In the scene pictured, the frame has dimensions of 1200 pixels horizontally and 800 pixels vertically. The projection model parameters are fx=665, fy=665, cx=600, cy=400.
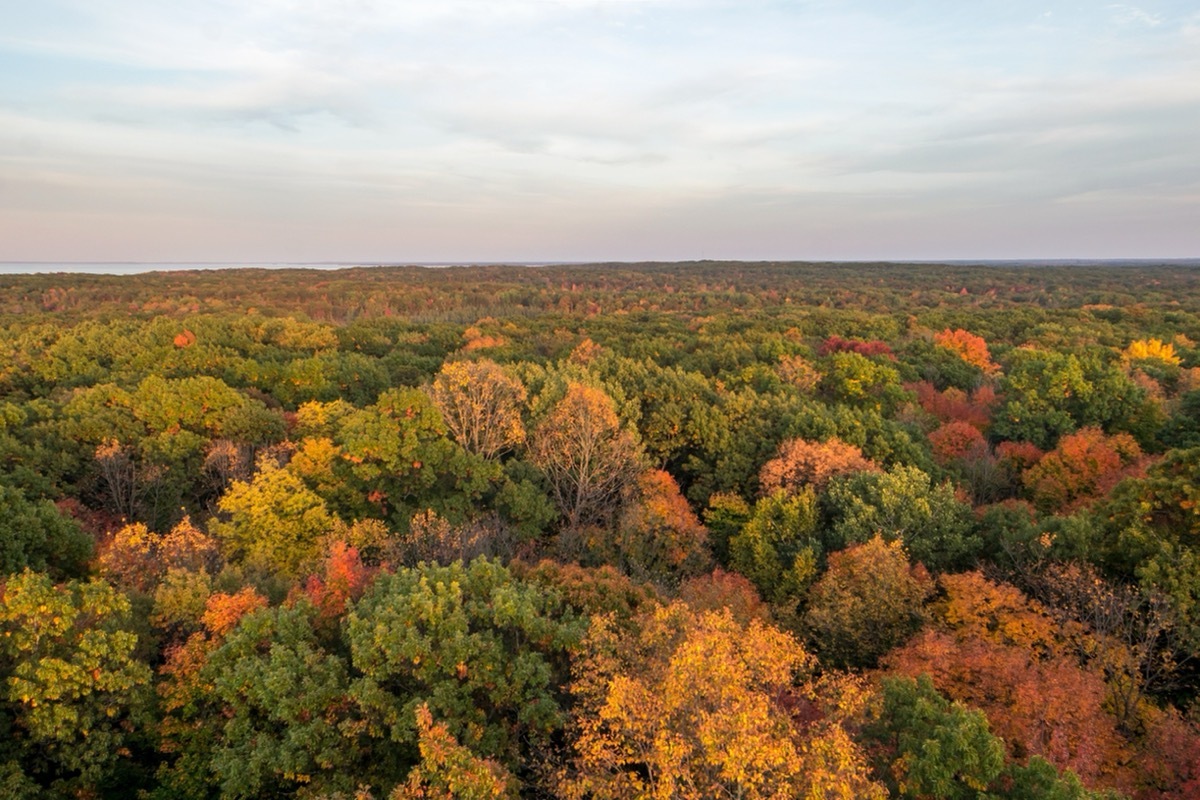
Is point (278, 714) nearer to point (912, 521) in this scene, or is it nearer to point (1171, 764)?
point (1171, 764)

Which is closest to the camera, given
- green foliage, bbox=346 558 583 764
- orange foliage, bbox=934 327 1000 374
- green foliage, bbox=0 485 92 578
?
green foliage, bbox=346 558 583 764

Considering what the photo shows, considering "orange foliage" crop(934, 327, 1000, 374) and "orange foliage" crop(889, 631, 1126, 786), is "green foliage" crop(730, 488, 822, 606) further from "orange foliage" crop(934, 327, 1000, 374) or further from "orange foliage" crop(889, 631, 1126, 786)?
"orange foliage" crop(934, 327, 1000, 374)

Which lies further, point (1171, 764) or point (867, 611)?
point (867, 611)

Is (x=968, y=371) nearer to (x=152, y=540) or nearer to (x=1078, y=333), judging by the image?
(x=1078, y=333)

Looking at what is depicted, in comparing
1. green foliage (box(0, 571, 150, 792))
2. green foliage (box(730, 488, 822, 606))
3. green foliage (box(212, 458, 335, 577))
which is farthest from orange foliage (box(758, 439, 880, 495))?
green foliage (box(0, 571, 150, 792))

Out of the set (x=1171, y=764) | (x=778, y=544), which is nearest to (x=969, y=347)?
(x=778, y=544)

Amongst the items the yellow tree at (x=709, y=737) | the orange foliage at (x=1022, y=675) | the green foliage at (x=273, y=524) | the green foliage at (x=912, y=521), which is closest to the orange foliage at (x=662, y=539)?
the green foliage at (x=912, y=521)

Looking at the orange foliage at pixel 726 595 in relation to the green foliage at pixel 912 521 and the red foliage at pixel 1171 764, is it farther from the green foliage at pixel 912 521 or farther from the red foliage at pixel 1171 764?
the red foliage at pixel 1171 764
